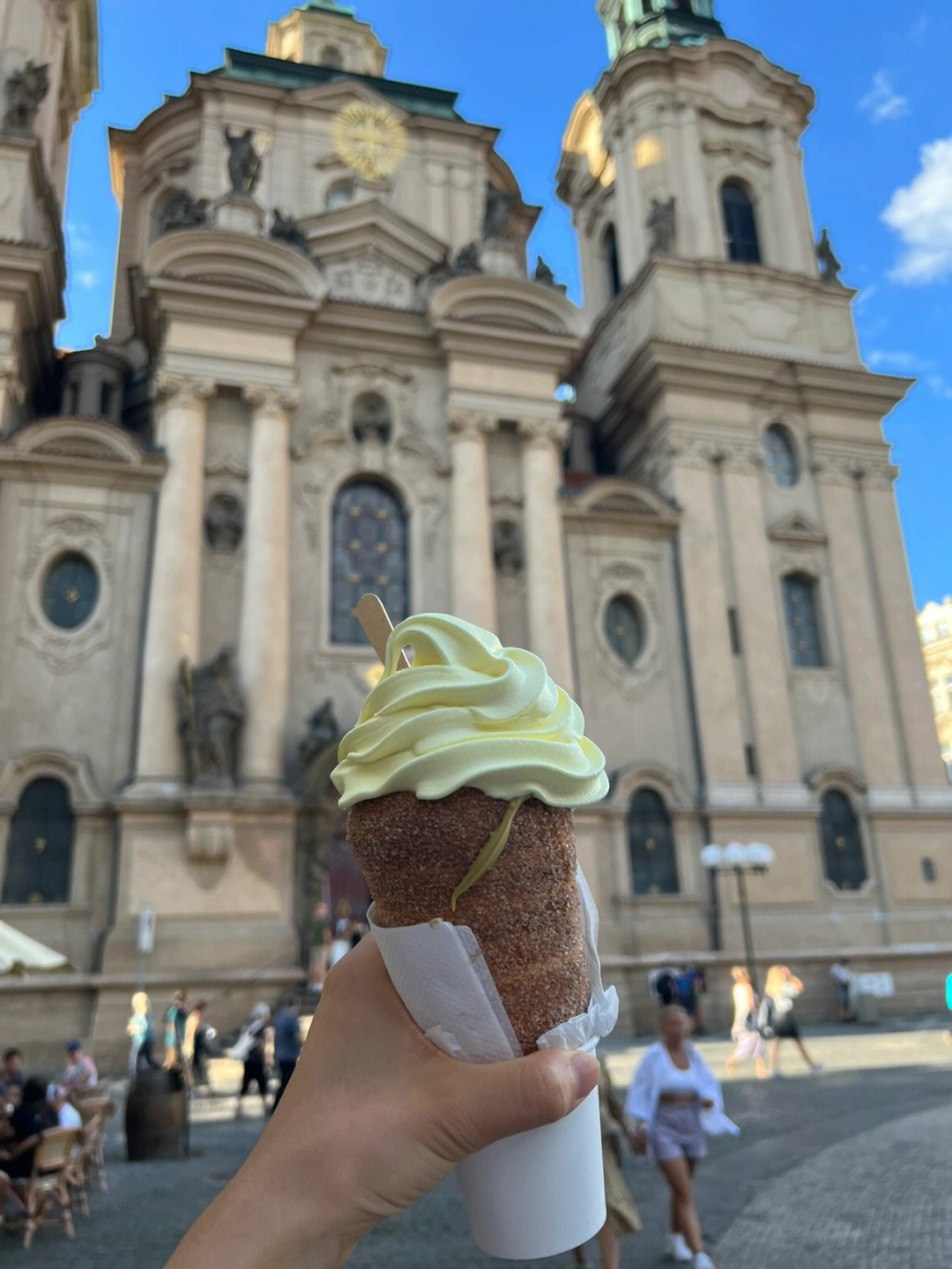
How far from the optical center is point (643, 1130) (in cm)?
505

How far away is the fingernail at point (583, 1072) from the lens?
5.48 ft

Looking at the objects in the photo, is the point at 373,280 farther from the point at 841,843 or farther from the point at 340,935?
the point at 841,843

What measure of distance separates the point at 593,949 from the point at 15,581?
16371mm

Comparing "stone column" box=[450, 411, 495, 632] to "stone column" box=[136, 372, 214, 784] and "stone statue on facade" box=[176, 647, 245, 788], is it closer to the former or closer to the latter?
"stone statue on facade" box=[176, 647, 245, 788]

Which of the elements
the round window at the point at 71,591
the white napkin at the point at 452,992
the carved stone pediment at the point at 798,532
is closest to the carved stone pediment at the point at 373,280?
the round window at the point at 71,591

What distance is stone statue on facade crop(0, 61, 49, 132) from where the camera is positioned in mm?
19438

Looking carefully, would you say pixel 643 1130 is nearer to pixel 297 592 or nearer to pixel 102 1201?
pixel 102 1201

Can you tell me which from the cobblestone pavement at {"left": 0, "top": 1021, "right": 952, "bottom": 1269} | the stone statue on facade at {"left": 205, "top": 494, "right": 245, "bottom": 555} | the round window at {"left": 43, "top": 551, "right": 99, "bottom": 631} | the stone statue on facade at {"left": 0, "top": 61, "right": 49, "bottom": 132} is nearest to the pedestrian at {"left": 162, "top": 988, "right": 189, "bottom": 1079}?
the cobblestone pavement at {"left": 0, "top": 1021, "right": 952, "bottom": 1269}

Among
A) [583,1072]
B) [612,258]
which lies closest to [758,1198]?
[583,1072]

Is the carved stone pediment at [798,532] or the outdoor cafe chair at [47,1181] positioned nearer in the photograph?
the outdoor cafe chair at [47,1181]

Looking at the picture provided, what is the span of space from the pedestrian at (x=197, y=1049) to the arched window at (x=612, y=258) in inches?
852

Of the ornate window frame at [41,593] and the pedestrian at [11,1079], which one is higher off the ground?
the ornate window frame at [41,593]

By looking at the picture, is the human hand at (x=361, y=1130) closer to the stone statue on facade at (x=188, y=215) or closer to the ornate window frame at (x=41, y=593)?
the ornate window frame at (x=41, y=593)

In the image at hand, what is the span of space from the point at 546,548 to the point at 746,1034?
10.3 meters
